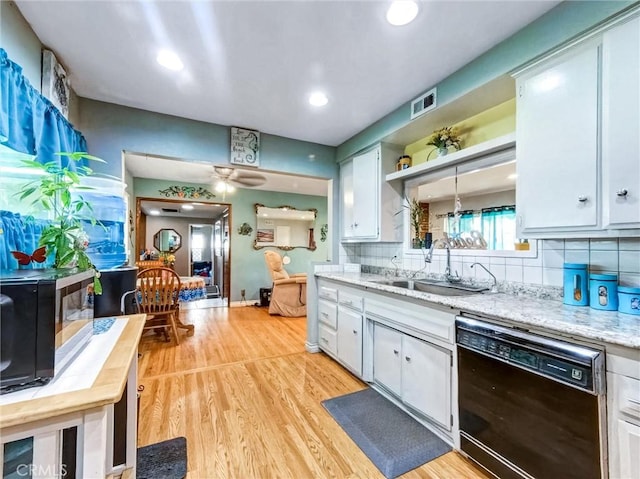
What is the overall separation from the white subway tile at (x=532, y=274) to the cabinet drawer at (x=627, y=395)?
2.79 feet

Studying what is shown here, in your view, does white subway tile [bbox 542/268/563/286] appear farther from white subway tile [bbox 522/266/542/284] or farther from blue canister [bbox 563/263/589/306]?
blue canister [bbox 563/263/589/306]

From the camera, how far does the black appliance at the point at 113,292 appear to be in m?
1.88

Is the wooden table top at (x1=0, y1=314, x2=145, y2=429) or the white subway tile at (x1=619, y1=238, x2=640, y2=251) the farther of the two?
the white subway tile at (x1=619, y1=238, x2=640, y2=251)

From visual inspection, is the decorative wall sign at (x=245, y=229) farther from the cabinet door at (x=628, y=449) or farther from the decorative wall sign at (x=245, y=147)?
the cabinet door at (x=628, y=449)

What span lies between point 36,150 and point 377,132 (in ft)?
8.20

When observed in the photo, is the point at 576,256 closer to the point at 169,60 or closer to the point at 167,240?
the point at 169,60

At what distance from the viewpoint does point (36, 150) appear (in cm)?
147

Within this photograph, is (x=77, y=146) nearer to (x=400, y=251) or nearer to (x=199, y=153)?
(x=199, y=153)

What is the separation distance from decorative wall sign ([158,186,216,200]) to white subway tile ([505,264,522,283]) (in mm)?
5153

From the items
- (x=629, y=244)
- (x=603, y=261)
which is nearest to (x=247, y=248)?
(x=603, y=261)

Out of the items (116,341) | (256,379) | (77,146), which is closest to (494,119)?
(116,341)

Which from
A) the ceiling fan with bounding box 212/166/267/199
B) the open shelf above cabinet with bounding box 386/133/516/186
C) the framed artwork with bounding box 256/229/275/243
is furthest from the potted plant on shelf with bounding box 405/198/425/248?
the framed artwork with bounding box 256/229/275/243

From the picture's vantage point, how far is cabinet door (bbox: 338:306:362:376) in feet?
7.95

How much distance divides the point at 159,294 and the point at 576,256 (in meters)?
4.04
